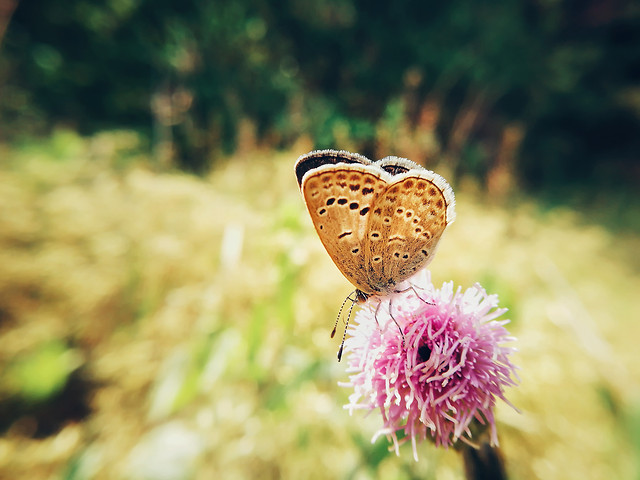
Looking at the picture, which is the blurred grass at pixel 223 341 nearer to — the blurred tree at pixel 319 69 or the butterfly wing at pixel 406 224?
the butterfly wing at pixel 406 224

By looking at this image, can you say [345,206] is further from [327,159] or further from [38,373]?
[38,373]

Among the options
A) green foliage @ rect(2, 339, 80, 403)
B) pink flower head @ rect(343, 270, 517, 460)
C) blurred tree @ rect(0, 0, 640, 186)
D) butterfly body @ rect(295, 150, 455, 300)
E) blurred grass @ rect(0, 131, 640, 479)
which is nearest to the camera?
pink flower head @ rect(343, 270, 517, 460)

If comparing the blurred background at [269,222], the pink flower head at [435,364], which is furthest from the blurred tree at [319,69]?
the pink flower head at [435,364]

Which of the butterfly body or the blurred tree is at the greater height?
the blurred tree

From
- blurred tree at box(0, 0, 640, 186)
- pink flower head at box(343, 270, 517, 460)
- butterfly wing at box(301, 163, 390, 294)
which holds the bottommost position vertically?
pink flower head at box(343, 270, 517, 460)

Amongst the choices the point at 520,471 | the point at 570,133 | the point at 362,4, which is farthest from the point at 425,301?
the point at 570,133

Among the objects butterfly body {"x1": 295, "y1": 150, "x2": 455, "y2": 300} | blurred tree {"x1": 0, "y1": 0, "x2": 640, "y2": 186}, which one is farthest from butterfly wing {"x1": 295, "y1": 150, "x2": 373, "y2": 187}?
blurred tree {"x1": 0, "y1": 0, "x2": 640, "y2": 186}

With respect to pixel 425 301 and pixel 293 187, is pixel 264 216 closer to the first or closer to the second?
pixel 293 187

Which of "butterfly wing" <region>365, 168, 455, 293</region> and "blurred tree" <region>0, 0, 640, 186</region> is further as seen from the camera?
"blurred tree" <region>0, 0, 640, 186</region>

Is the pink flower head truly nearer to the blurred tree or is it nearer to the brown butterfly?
the brown butterfly
